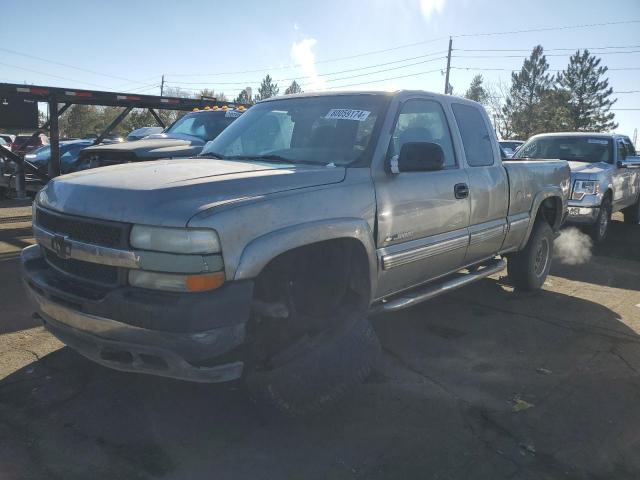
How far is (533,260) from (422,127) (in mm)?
2497

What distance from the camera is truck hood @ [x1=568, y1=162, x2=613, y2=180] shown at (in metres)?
8.67

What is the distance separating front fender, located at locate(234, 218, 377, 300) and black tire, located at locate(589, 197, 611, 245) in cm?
706

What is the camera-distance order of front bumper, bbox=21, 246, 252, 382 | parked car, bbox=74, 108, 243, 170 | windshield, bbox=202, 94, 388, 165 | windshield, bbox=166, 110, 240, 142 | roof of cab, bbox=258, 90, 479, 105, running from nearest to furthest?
front bumper, bbox=21, 246, 252, 382 → windshield, bbox=202, 94, 388, 165 → roof of cab, bbox=258, 90, 479, 105 → parked car, bbox=74, 108, 243, 170 → windshield, bbox=166, 110, 240, 142

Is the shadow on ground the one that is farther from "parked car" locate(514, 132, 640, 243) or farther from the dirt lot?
"parked car" locate(514, 132, 640, 243)

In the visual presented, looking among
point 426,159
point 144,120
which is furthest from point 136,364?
point 144,120

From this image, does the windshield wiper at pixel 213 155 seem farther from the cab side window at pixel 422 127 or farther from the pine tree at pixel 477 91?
the pine tree at pixel 477 91

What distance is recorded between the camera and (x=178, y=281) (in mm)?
2539

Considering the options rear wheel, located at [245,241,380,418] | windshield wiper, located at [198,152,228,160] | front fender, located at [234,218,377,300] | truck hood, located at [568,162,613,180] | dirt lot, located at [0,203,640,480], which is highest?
windshield wiper, located at [198,152,228,160]

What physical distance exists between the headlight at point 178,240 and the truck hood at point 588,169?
7.71 metres

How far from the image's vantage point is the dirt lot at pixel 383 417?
2.67 metres

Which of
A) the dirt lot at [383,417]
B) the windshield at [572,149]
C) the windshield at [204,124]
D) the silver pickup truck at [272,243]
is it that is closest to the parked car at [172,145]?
the windshield at [204,124]

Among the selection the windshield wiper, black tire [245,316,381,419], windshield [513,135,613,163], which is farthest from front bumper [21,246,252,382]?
windshield [513,135,613,163]

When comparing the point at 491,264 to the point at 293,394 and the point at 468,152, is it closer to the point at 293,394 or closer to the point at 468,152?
the point at 468,152

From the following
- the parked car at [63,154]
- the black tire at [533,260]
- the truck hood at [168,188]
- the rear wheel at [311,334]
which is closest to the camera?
the truck hood at [168,188]
